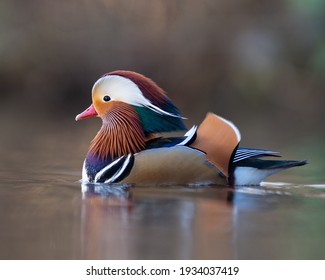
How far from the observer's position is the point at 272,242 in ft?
12.2

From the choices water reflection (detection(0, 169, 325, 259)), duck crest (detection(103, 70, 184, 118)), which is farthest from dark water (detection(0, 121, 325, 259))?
duck crest (detection(103, 70, 184, 118))

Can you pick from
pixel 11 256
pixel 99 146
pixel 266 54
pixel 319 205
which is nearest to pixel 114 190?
pixel 99 146

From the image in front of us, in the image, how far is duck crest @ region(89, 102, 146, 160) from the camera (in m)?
5.09

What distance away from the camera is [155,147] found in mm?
5023

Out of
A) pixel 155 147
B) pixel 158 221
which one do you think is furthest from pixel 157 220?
pixel 155 147

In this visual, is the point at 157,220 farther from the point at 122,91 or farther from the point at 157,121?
the point at 122,91

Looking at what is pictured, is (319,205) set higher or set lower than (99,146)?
lower

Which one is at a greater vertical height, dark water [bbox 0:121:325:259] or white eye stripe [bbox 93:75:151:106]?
white eye stripe [bbox 93:75:151:106]

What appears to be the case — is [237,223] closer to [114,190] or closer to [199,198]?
[199,198]

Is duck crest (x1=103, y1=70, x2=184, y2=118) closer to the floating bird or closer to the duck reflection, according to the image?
the floating bird

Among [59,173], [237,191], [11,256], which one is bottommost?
[11,256]

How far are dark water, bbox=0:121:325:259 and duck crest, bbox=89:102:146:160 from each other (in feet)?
0.85

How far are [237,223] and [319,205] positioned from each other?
72 centimetres

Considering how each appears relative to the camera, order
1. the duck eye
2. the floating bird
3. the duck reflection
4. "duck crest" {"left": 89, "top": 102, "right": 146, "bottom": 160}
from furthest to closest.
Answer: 1. the duck eye
2. "duck crest" {"left": 89, "top": 102, "right": 146, "bottom": 160}
3. the floating bird
4. the duck reflection
